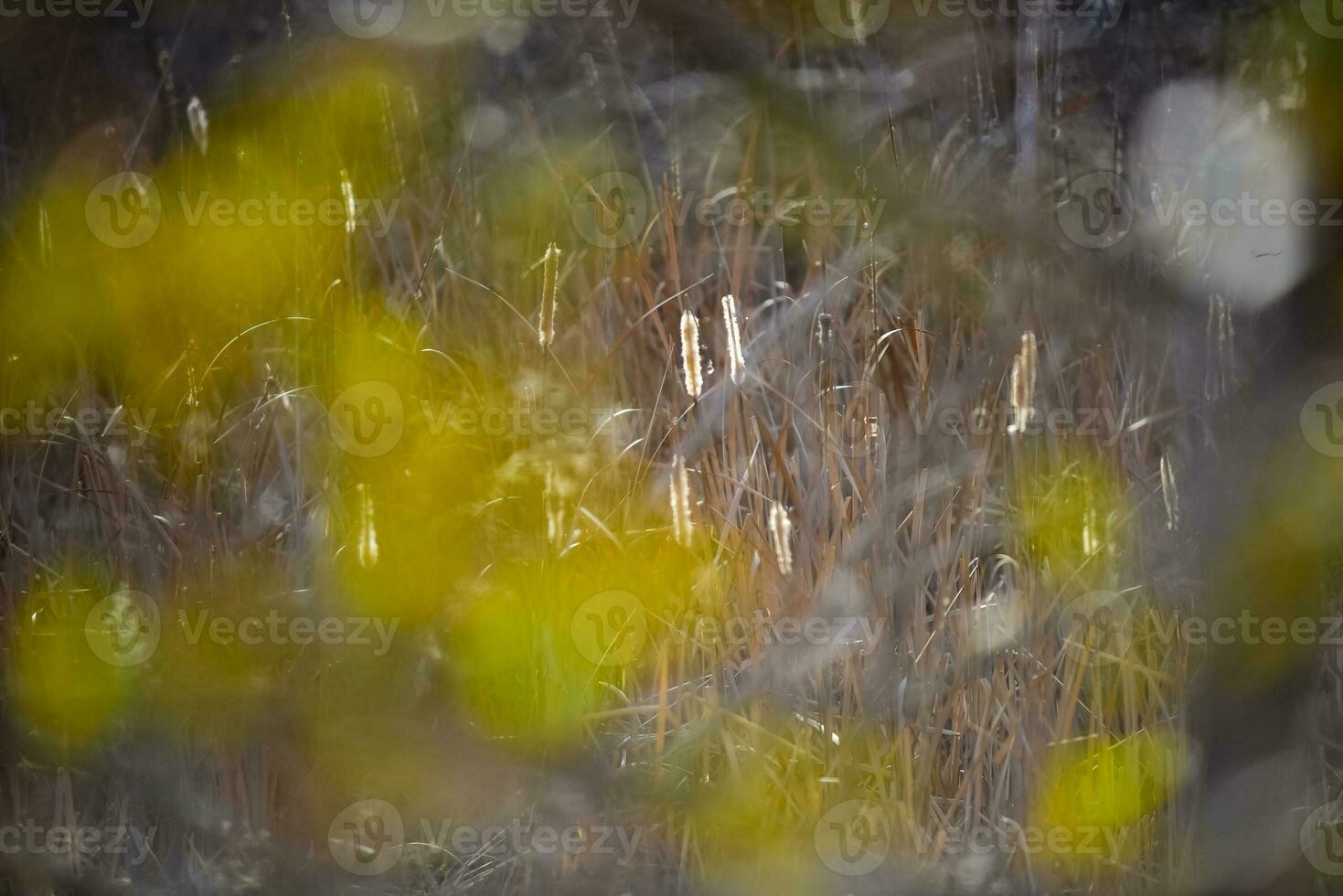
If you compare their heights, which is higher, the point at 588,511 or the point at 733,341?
the point at 733,341

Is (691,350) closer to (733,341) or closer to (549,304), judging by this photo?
(733,341)

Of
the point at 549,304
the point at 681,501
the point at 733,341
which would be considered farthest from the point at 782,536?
the point at 549,304

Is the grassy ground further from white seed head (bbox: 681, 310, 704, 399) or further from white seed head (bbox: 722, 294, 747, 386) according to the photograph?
white seed head (bbox: 681, 310, 704, 399)

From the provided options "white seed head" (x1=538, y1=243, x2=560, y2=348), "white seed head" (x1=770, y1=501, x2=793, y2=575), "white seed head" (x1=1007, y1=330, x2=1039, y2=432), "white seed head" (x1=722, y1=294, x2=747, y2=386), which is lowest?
"white seed head" (x1=770, y1=501, x2=793, y2=575)

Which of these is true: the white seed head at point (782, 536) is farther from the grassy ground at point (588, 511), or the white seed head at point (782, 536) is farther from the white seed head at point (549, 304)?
the white seed head at point (549, 304)

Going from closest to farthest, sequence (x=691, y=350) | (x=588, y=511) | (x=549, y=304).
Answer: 1. (x=691, y=350)
2. (x=549, y=304)
3. (x=588, y=511)

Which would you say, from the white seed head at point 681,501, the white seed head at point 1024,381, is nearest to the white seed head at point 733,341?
the white seed head at point 681,501

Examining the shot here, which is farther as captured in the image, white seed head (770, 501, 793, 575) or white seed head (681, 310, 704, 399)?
white seed head (770, 501, 793, 575)

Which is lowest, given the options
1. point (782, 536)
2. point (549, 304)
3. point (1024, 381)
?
point (782, 536)

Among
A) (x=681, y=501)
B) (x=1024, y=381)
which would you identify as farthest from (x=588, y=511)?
(x=1024, y=381)

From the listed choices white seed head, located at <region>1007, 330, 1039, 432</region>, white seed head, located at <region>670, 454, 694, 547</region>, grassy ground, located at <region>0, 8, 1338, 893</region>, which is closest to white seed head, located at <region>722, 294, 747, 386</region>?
grassy ground, located at <region>0, 8, 1338, 893</region>

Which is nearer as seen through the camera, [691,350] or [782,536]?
[691,350]

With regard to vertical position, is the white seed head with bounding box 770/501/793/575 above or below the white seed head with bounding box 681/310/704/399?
below

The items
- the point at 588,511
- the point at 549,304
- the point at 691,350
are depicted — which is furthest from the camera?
the point at 588,511
